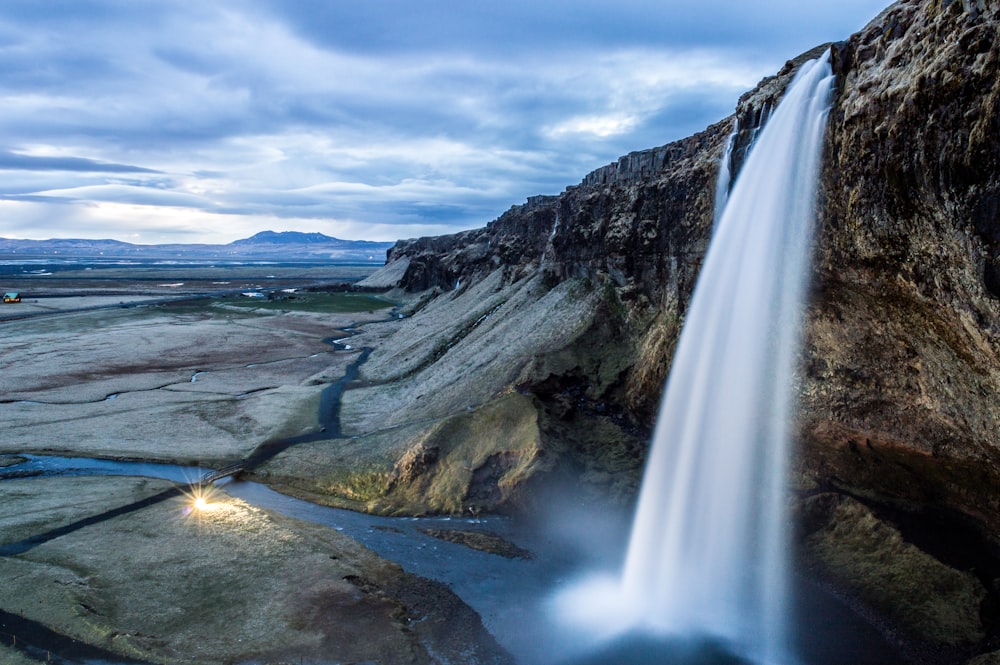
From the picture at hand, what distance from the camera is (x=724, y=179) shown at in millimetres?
23516

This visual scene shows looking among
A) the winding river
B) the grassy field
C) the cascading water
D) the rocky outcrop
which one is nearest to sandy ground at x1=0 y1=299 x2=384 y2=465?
the winding river

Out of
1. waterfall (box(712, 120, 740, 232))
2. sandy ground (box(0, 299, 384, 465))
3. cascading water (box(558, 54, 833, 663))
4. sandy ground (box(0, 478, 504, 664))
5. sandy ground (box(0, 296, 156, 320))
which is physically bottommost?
sandy ground (box(0, 296, 156, 320))

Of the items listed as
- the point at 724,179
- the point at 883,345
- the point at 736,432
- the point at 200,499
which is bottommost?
the point at 200,499

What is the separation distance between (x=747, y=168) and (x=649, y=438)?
34.3ft

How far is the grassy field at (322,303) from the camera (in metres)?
96.7

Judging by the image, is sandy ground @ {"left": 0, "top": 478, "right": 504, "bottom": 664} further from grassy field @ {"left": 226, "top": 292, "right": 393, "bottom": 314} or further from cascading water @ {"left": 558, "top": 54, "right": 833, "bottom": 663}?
grassy field @ {"left": 226, "top": 292, "right": 393, "bottom": 314}

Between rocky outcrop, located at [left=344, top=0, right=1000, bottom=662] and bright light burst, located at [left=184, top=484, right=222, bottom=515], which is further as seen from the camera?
bright light burst, located at [left=184, top=484, right=222, bottom=515]

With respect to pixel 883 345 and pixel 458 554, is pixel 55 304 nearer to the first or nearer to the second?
pixel 458 554

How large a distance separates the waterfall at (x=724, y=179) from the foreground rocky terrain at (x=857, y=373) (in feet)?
1.89

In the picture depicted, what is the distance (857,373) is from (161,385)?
41156mm

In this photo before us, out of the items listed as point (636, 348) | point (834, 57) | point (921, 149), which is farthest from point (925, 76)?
point (636, 348)

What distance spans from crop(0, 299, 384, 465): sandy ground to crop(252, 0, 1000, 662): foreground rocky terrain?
5.53 meters

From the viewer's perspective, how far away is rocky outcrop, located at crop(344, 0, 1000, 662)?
11.8 metres

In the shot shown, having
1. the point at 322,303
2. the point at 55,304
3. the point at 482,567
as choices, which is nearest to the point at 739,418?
the point at 482,567
